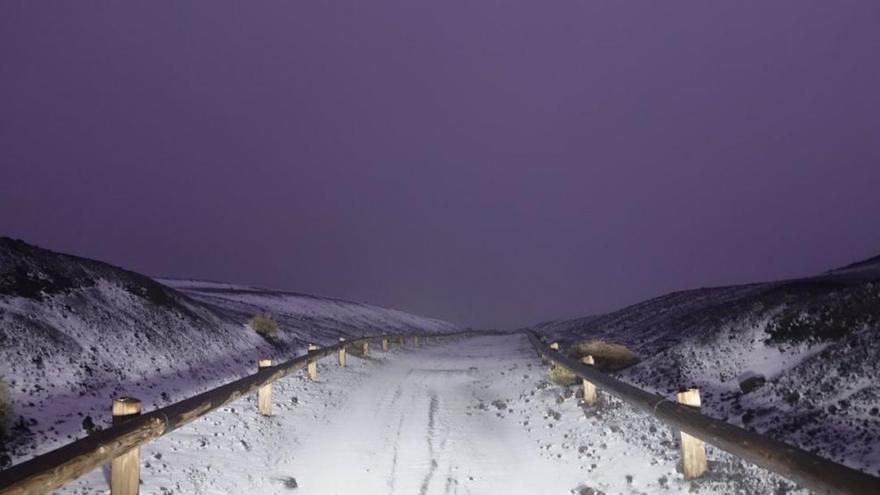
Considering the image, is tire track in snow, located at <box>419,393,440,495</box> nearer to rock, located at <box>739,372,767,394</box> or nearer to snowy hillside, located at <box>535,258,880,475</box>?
snowy hillside, located at <box>535,258,880,475</box>

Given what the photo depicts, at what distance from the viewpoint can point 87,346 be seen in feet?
41.1

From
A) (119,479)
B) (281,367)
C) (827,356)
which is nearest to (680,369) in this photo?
(827,356)

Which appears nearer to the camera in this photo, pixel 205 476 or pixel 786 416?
pixel 205 476

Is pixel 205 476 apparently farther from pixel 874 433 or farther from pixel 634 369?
pixel 634 369

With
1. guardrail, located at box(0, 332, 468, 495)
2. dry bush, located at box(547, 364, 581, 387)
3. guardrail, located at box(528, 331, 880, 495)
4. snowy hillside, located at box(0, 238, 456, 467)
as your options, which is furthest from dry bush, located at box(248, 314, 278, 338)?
guardrail, located at box(528, 331, 880, 495)

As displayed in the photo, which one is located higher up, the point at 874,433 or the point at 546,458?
the point at 874,433

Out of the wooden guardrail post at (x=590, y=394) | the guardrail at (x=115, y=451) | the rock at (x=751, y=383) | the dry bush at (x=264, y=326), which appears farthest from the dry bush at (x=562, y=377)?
the dry bush at (x=264, y=326)

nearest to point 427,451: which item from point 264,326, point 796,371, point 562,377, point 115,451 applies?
point 115,451

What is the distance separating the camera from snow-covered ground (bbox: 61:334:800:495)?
277 inches

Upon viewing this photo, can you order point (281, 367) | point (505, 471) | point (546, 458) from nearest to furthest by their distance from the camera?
point (505, 471), point (546, 458), point (281, 367)

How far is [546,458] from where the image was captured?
863cm

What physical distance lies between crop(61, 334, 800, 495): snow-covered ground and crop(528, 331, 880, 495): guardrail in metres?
0.75

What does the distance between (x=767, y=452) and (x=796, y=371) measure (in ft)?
21.9

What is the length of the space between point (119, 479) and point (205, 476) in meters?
1.90
